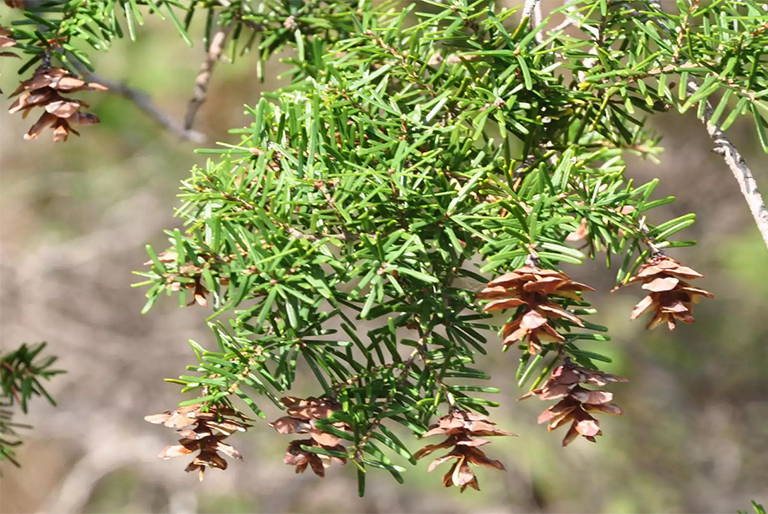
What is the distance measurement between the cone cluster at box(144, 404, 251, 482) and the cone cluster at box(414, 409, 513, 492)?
4.2 inches

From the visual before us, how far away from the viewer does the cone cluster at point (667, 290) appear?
374mm

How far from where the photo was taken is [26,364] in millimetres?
729

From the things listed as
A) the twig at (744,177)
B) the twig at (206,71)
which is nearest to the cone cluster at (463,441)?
the twig at (744,177)

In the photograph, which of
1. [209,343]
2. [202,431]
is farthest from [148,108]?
[209,343]

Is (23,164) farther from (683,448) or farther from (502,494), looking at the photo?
(683,448)

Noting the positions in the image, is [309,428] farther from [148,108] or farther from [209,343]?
[209,343]

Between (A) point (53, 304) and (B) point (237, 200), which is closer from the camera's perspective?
(B) point (237, 200)

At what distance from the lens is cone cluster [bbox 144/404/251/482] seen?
36cm

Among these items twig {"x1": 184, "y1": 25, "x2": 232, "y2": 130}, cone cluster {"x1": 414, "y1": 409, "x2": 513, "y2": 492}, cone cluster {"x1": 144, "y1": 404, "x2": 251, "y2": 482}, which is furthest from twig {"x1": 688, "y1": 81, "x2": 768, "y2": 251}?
twig {"x1": 184, "y1": 25, "x2": 232, "y2": 130}

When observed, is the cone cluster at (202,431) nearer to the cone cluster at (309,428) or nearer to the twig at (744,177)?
the cone cluster at (309,428)

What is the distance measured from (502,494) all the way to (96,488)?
125 centimetres

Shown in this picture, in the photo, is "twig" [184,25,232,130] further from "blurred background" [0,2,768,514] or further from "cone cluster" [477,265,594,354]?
"blurred background" [0,2,768,514]

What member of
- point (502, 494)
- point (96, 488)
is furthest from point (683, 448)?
point (96, 488)

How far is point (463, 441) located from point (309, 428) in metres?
0.09
